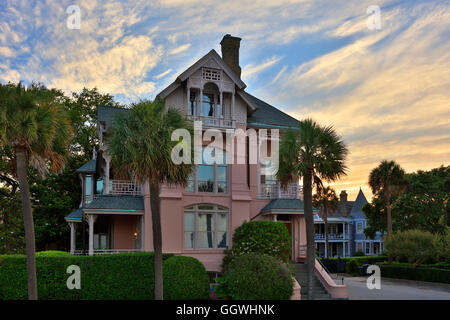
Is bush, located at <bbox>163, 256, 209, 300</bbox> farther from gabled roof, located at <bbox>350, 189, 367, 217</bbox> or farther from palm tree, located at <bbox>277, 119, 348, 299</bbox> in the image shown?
gabled roof, located at <bbox>350, 189, 367, 217</bbox>

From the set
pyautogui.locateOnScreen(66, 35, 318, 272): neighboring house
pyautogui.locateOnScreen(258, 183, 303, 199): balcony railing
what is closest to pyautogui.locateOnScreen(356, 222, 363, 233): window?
pyautogui.locateOnScreen(66, 35, 318, 272): neighboring house

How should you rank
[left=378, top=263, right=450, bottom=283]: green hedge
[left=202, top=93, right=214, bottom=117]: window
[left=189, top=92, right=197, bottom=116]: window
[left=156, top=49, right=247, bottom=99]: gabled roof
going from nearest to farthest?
1. [left=156, top=49, right=247, bottom=99]: gabled roof
2. [left=189, top=92, right=197, bottom=116]: window
3. [left=202, top=93, right=214, bottom=117]: window
4. [left=378, top=263, right=450, bottom=283]: green hedge

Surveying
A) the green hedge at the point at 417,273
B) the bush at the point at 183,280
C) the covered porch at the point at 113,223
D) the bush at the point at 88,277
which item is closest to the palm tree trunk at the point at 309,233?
the bush at the point at 183,280

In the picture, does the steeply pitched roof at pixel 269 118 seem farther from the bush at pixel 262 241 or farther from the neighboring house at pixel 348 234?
the neighboring house at pixel 348 234

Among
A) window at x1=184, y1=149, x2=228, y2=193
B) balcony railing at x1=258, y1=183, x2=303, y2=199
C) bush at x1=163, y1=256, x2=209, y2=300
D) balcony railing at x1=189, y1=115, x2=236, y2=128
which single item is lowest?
bush at x1=163, y1=256, x2=209, y2=300

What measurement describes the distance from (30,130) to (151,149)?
430 centimetres

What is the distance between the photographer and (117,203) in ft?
77.9

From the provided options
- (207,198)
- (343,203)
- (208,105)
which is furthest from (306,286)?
(343,203)

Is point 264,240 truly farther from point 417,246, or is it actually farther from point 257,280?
point 417,246

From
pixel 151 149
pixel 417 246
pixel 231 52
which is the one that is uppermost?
pixel 231 52

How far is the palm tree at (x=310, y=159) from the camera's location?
63.8 feet

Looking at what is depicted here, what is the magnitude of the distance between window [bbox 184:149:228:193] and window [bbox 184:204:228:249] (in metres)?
0.98

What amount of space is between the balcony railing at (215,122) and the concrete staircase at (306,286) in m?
8.63

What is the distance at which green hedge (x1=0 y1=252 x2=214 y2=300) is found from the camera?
17.9 metres
